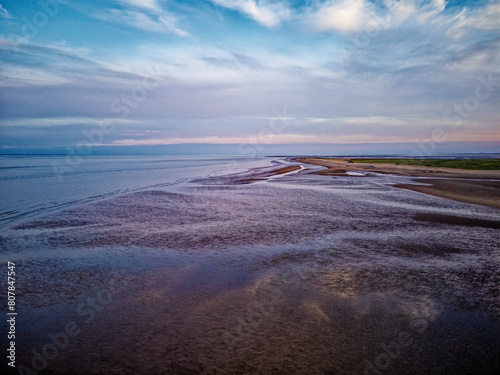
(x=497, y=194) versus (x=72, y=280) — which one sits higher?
(x=497, y=194)

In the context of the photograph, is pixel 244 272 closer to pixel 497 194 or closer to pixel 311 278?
pixel 311 278

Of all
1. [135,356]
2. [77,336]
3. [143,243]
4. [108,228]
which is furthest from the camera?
[108,228]

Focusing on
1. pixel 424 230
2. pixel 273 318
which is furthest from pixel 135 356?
pixel 424 230

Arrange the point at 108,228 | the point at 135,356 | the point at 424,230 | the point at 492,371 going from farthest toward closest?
1. the point at 108,228
2. the point at 424,230
3. the point at 135,356
4. the point at 492,371

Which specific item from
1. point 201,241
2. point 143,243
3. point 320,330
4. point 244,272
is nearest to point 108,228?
point 143,243

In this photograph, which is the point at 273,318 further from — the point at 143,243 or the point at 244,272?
the point at 143,243

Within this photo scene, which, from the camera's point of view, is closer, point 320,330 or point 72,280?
point 320,330
